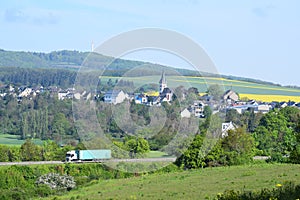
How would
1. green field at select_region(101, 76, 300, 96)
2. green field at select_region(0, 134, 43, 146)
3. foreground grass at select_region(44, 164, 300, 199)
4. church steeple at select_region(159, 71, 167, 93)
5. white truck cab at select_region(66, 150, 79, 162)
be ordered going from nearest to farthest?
foreground grass at select_region(44, 164, 300, 199) < church steeple at select_region(159, 71, 167, 93) < green field at select_region(101, 76, 300, 96) < white truck cab at select_region(66, 150, 79, 162) < green field at select_region(0, 134, 43, 146)

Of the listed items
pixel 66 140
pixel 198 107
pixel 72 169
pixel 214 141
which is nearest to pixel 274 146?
pixel 198 107

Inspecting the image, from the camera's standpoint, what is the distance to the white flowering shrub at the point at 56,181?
31.7 metres

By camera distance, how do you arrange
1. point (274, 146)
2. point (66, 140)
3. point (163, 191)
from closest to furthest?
point (163, 191) < point (274, 146) < point (66, 140)

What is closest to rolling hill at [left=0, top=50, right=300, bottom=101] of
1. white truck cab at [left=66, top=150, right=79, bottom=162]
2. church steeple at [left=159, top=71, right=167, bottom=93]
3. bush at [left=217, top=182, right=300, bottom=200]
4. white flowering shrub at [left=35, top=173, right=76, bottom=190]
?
church steeple at [left=159, top=71, right=167, bottom=93]

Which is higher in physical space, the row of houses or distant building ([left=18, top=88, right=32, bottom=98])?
the row of houses

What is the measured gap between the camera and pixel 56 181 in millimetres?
32469

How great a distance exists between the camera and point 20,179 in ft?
113

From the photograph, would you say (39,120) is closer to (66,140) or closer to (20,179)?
(66,140)

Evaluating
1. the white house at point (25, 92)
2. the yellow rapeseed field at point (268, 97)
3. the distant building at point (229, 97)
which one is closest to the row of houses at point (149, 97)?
the distant building at point (229, 97)

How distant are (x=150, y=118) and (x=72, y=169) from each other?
12164mm

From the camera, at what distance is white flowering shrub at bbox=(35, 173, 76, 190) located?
31.7 meters

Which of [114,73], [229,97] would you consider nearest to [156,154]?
[114,73]

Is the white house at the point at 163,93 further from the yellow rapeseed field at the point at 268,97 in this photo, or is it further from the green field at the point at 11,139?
the yellow rapeseed field at the point at 268,97

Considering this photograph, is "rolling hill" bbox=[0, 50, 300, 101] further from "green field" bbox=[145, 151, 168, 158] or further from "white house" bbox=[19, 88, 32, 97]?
"white house" bbox=[19, 88, 32, 97]
